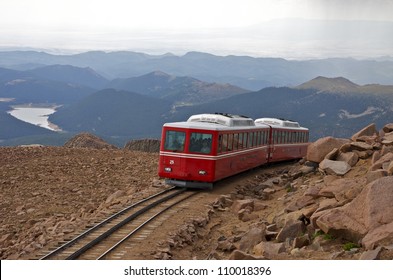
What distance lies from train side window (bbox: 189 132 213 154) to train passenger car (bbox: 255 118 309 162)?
412 inches

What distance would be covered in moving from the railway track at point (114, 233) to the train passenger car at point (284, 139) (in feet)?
48.8

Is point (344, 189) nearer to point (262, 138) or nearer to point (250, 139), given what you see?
point (250, 139)

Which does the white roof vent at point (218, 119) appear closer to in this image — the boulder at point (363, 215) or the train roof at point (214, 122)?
the train roof at point (214, 122)

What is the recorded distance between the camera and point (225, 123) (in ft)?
93.6

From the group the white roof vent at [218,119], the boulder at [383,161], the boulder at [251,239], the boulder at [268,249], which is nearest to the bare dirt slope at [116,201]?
the boulder at [251,239]

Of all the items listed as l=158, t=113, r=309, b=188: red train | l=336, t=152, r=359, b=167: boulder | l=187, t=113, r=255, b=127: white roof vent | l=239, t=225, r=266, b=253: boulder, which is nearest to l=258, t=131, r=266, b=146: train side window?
l=158, t=113, r=309, b=188: red train

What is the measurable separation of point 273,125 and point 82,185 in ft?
50.5

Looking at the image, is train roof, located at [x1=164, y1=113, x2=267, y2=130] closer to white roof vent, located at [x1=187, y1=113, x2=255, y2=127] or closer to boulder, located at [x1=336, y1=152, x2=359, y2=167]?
white roof vent, located at [x1=187, y1=113, x2=255, y2=127]

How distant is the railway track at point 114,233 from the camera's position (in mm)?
15328

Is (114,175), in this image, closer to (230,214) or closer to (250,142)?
(250,142)

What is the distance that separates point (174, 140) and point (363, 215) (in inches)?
524

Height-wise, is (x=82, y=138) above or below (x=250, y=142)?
below

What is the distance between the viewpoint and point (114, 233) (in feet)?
58.9

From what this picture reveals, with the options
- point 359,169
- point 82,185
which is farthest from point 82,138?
point 359,169
